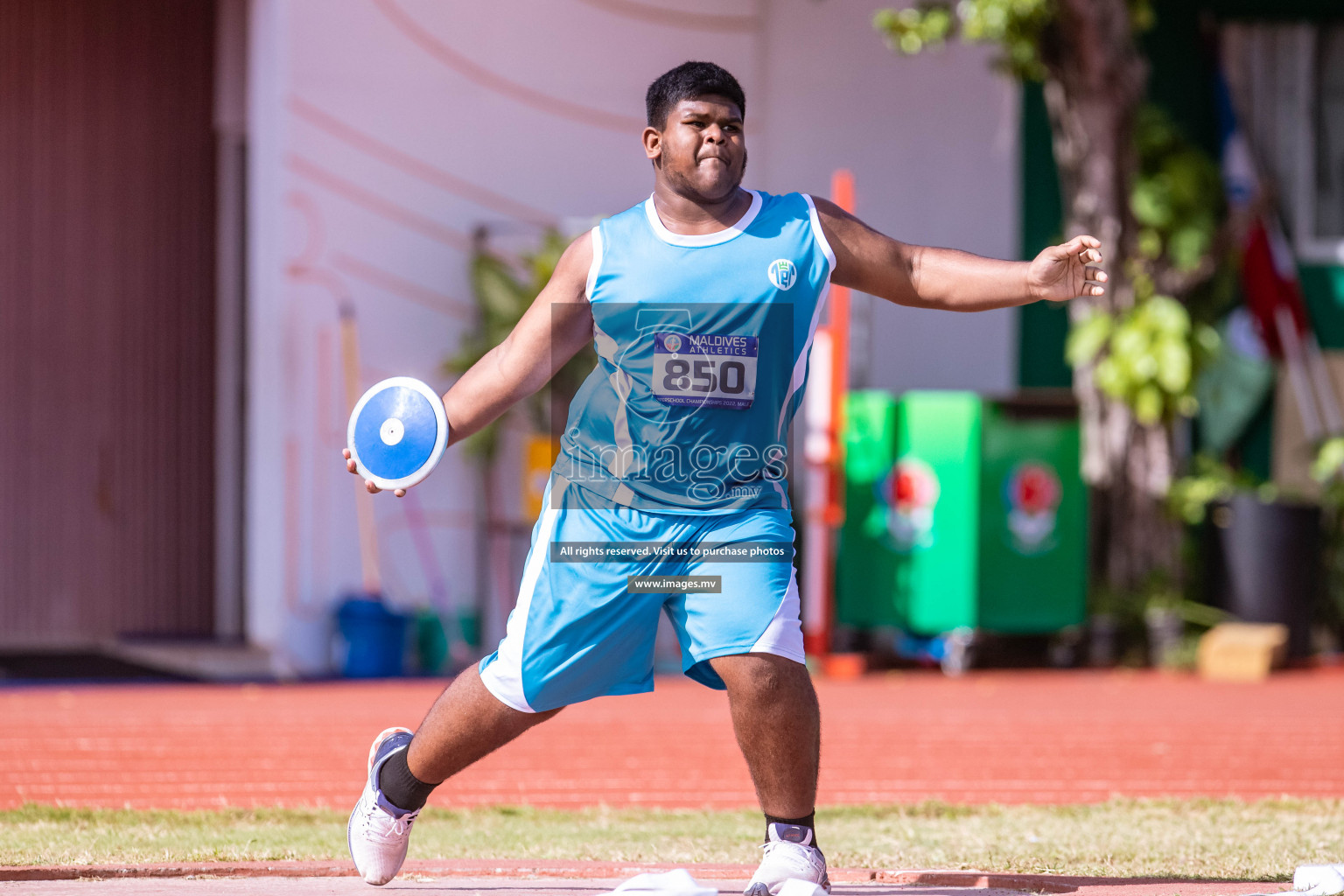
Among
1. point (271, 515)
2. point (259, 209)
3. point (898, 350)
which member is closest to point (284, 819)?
point (271, 515)

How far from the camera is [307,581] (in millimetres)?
9953

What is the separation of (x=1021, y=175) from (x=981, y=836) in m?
8.36

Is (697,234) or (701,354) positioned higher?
(697,234)

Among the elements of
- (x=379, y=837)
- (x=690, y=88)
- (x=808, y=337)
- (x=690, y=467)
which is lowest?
(x=379, y=837)

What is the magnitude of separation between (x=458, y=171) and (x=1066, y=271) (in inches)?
304

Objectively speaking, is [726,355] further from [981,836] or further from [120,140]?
[120,140]

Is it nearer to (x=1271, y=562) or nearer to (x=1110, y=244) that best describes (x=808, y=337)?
(x=1110, y=244)

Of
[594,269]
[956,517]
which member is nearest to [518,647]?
[594,269]

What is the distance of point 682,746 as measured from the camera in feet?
23.6

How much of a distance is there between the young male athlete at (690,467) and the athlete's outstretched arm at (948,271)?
1cm

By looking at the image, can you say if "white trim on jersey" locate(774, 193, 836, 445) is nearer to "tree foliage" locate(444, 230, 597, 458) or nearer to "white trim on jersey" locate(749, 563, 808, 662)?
"white trim on jersey" locate(749, 563, 808, 662)

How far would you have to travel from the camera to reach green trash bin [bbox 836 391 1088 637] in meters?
10.1

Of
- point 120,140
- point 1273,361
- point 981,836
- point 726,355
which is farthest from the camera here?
point 1273,361

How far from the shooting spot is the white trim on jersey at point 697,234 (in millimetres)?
3432
